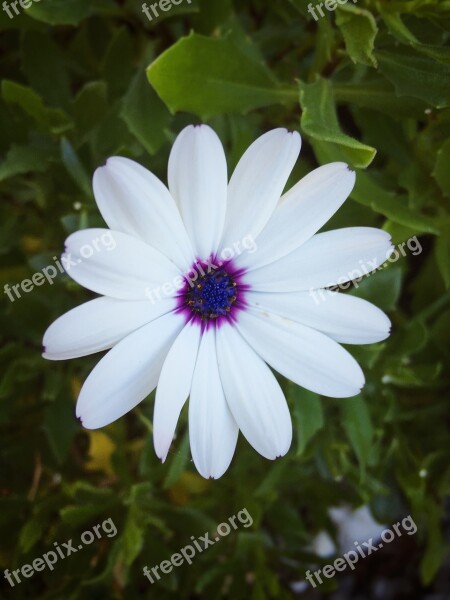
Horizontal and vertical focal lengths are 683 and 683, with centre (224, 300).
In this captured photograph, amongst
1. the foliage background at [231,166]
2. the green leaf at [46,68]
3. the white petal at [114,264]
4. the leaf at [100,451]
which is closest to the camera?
the white petal at [114,264]

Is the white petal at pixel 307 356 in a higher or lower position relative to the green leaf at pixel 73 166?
lower

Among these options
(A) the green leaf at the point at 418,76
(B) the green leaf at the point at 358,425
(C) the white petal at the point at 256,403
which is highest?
(A) the green leaf at the point at 418,76

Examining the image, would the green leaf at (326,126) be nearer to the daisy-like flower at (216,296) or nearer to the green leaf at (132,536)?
the daisy-like flower at (216,296)

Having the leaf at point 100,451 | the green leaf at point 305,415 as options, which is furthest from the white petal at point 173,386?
the leaf at point 100,451

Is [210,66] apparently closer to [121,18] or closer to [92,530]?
[121,18]

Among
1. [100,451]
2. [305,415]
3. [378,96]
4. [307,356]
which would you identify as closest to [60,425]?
[100,451]

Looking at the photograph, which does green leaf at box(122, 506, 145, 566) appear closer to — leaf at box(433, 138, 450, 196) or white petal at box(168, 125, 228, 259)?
Answer: white petal at box(168, 125, 228, 259)

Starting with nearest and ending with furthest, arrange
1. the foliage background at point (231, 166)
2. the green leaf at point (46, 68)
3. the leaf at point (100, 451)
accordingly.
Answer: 1. the foliage background at point (231, 166)
2. the green leaf at point (46, 68)
3. the leaf at point (100, 451)

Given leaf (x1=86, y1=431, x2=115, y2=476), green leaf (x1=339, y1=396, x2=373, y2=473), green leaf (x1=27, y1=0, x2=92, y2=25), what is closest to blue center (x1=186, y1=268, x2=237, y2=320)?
green leaf (x1=339, y1=396, x2=373, y2=473)
